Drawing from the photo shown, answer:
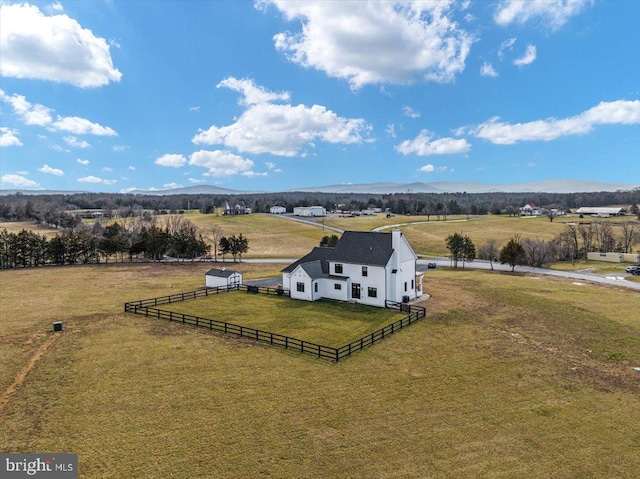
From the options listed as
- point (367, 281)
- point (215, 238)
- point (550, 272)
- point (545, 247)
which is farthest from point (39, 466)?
point (545, 247)

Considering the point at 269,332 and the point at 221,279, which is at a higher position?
the point at 221,279

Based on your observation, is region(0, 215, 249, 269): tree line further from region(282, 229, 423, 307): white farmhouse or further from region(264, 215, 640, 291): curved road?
region(282, 229, 423, 307): white farmhouse

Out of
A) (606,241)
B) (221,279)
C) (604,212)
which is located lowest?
(221,279)

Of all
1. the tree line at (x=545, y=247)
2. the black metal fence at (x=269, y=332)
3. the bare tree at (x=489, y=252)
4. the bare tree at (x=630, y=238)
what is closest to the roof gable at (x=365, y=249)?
the black metal fence at (x=269, y=332)

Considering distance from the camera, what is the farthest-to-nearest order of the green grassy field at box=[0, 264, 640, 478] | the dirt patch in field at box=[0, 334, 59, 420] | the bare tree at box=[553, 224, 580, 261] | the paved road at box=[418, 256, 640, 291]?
1. the bare tree at box=[553, 224, 580, 261]
2. the paved road at box=[418, 256, 640, 291]
3. the dirt patch in field at box=[0, 334, 59, 420]
4. the green grassy field at box=[0, 264, 640, 478]

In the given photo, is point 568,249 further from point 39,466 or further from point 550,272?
point 39,466

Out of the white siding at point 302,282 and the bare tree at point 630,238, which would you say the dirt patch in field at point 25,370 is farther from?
the bare tree at point 630,238

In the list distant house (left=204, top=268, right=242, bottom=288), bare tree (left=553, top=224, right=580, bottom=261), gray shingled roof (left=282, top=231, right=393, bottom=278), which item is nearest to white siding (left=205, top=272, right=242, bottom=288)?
distant house (left=204, top=268, right=242, bottom=288)
